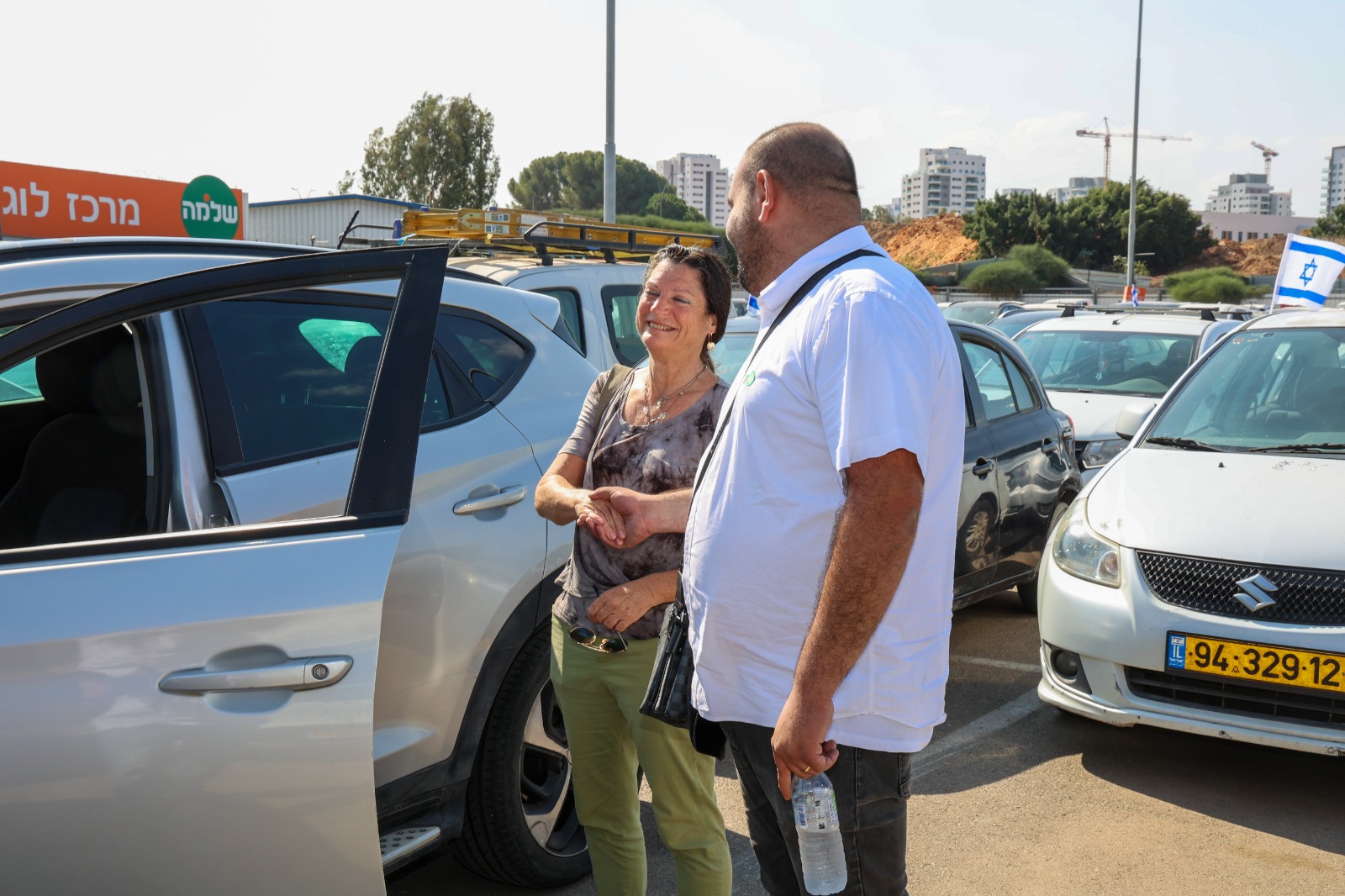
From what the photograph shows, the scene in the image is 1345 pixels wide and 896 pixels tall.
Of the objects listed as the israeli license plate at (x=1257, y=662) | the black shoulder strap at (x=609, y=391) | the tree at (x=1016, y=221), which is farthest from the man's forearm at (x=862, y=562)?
the tree at (x=1016, y=221)

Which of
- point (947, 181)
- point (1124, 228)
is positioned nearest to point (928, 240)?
point (1124, 228)

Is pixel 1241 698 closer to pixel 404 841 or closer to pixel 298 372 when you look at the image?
pixel 404 841

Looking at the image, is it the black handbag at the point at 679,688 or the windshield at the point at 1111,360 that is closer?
the black handbag at the point at 679,688

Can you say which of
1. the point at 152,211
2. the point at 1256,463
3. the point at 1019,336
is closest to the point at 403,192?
the point at 152,211

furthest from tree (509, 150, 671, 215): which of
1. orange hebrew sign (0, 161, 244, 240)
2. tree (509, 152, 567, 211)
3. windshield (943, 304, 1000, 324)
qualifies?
orange hebrew sign (0, 161, 244, 240)

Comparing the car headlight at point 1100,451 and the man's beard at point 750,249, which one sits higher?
the man's beard at point 750,249

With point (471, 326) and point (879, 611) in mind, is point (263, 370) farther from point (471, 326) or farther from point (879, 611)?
point (879, 611)

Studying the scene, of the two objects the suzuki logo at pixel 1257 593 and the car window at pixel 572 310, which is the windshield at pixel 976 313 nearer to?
the car window at pixel 572 310

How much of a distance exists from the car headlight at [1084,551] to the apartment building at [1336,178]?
178m

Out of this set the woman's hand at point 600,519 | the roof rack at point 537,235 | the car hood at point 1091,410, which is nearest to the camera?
the woman's hand at point 600,519

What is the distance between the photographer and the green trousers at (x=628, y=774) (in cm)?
256

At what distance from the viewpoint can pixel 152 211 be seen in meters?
16.9

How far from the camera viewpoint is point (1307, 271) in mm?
10500

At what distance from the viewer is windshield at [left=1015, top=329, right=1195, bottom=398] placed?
905 centimetres
